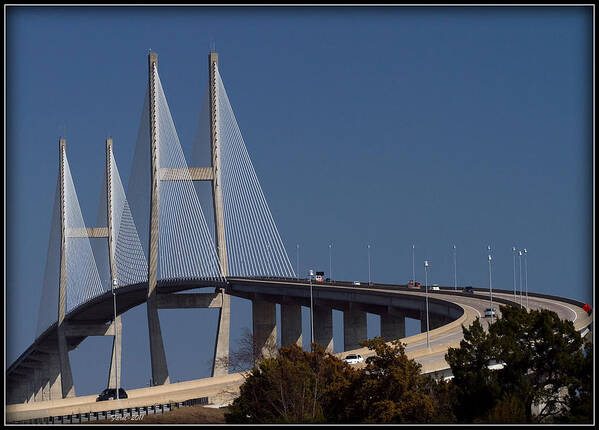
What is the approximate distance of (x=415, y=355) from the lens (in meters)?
50.4

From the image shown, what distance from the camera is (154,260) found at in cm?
8181

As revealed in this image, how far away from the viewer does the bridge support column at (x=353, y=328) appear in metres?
80.1

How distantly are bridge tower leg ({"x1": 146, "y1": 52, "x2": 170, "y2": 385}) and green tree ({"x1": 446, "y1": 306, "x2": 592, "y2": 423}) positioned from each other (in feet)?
135

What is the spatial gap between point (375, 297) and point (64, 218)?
3677 centimetres

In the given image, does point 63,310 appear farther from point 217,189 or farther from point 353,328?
point 353,328

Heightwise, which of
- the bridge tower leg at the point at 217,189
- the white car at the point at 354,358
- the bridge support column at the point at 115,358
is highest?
the bridge tower leg at the point at 217,189

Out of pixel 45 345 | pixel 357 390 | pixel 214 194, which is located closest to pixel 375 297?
pixel 214 194

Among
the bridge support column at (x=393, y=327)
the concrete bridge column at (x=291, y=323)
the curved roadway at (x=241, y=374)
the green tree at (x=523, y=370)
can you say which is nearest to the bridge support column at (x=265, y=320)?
the concrete bridge column at (x=291, y=323)

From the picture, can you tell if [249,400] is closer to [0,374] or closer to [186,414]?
[186,414]

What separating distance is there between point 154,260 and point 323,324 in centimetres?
1233

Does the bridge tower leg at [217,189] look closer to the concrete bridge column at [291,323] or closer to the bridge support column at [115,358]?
the concrete bridge column at [291,323]

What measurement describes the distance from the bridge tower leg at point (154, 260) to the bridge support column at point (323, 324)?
423 inches

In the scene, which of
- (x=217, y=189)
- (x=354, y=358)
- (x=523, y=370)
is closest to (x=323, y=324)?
(x=217, y=189)

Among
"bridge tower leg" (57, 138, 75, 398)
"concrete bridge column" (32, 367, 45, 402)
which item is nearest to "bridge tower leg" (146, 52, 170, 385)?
"bridge tower leg" (57, 138, 75, 398)
